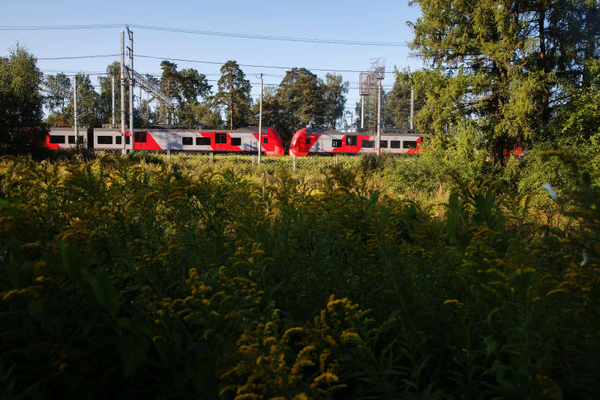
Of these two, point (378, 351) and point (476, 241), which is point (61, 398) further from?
point (476, 241)

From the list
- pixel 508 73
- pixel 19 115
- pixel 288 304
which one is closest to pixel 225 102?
pixel 19 115

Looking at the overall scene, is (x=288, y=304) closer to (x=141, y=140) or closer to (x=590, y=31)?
(x=590, y=31)

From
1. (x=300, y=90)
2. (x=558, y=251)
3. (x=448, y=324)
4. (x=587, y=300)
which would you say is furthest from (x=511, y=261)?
(x=300, y=90)

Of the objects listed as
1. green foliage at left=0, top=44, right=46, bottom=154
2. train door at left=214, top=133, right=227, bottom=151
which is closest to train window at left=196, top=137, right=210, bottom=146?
train door at left=214, top=133, right=227, bottom=151

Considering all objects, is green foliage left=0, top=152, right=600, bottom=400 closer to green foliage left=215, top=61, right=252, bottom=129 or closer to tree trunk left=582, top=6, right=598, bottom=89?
tree trunk left=582, top=6, right=598, bottom=89

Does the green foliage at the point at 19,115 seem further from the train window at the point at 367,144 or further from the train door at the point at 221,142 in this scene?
the train window at the point at 367,144

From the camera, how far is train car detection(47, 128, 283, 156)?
37156 mm

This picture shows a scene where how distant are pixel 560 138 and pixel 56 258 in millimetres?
16065

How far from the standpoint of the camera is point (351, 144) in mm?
40594

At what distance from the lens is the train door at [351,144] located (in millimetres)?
40531

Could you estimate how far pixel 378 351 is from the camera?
2.10 metres

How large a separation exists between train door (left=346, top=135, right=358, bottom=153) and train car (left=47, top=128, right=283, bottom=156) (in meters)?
6.41

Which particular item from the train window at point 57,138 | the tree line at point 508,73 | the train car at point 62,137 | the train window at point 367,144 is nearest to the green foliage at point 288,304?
the tree line at point 508,73

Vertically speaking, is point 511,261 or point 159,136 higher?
point 159,136
